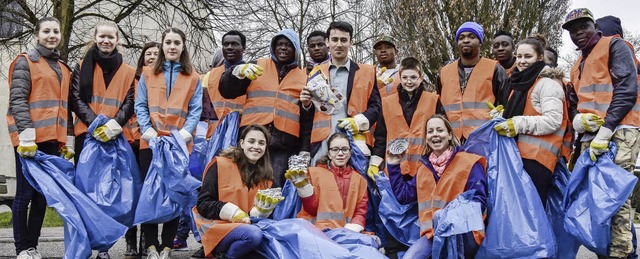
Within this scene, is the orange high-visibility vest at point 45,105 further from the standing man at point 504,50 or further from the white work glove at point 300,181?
the standing man at point 504,50

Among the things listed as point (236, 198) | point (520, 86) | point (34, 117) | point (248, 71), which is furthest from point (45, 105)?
point (520, 86)

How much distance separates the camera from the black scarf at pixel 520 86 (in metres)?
4.76

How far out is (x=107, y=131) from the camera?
16.6 feet

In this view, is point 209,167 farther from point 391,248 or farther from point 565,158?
point 565,158

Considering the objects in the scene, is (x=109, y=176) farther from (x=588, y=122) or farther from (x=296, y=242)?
(x=588, y=122)

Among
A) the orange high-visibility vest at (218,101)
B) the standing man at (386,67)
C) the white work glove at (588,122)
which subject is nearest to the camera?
the white work glove at (588,122)

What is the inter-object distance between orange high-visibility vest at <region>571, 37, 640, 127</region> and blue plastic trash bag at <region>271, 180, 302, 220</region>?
2.03 meters

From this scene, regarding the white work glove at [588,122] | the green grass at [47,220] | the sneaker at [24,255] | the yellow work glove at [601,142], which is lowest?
the green grass at [47,220]

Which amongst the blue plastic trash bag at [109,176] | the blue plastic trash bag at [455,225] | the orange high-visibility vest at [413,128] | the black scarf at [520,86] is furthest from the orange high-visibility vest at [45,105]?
the black scarf at [520,86]

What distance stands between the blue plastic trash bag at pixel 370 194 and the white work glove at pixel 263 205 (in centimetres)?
84

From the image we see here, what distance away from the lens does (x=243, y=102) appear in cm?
532

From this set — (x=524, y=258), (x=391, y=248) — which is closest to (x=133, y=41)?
(x=391, y=248)

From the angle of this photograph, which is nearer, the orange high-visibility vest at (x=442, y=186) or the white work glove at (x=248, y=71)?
the orange high-visibility vest at (x=442, y=186)

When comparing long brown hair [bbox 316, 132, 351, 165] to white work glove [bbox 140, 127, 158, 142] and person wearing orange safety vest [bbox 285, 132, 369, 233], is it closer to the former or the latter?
person wearing orange safety vest [bbox 285, 132, 369, 233]
